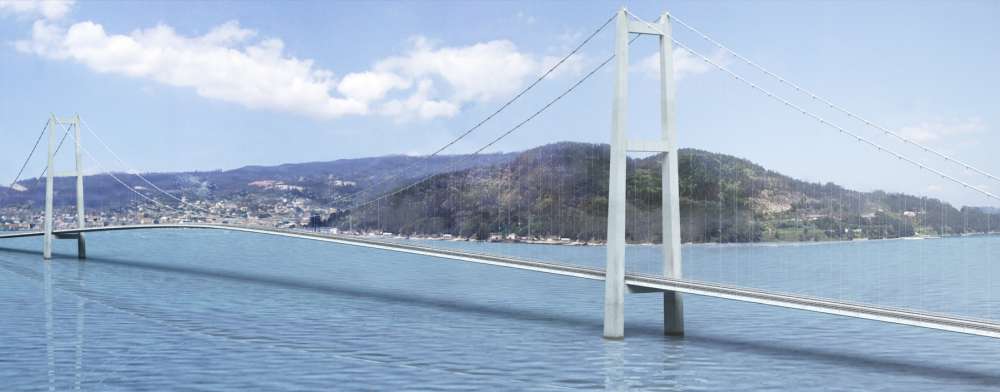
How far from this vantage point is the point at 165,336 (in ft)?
87.2

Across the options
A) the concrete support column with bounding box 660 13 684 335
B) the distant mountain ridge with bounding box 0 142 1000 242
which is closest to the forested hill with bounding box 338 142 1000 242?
the distant mountain ridge with bounding box 0 142 1000 242

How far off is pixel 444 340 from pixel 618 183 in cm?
598

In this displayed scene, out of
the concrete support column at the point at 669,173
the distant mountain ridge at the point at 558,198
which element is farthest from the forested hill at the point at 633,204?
the concrete support column at the point at 669,173

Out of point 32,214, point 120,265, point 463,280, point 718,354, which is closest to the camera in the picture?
point 718,354

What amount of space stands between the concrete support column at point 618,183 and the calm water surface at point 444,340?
1.44 metres

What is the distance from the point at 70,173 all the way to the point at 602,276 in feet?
188

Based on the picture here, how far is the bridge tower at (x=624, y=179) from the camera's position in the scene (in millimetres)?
24203

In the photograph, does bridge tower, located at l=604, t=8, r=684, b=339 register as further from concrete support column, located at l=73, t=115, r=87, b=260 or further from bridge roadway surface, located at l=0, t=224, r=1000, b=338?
concrete support column, located at l=73, t=115, r=87, b=260

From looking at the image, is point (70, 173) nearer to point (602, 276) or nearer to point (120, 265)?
point (120, 265)

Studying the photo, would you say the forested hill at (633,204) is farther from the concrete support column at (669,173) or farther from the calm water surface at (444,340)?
the concrete support column at (669,173)

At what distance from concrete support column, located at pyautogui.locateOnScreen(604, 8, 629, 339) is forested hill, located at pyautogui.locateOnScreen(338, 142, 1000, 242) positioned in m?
18.1

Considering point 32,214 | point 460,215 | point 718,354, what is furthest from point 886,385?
point 32,214

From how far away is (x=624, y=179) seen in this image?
24219 mm

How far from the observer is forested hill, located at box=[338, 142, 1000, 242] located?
180 feet
